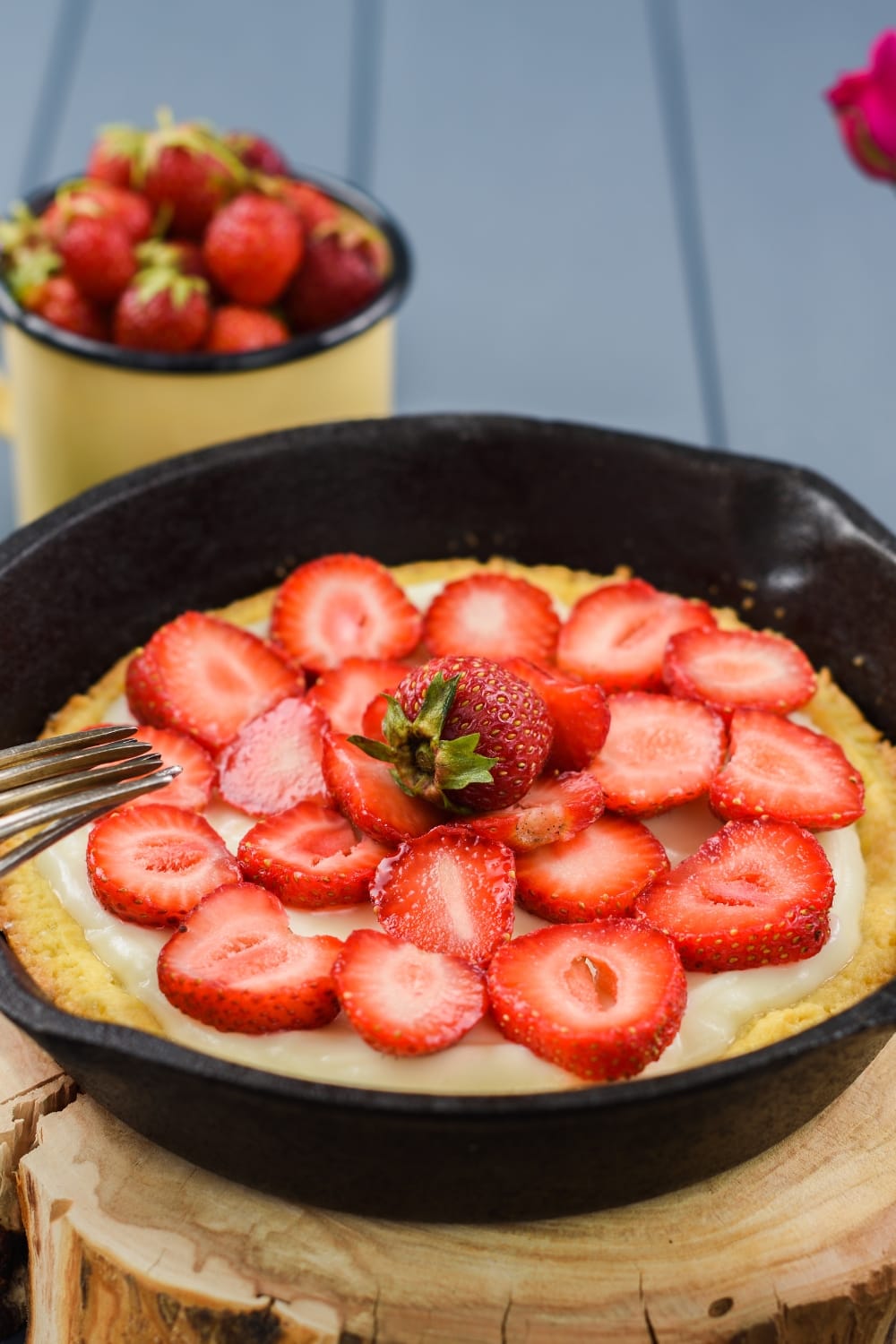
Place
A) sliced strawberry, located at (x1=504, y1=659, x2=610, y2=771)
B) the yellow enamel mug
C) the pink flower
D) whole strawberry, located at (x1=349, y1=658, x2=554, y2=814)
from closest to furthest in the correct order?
whole strawberry, located at (x1=349, y1=658, x2=554, y2=814), sliced strawberry, located at (x1=504, y1=659, x2=610, y2=771), the pink flower, the yellow enamel mug

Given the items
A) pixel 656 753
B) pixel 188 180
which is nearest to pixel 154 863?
pixel 656 753

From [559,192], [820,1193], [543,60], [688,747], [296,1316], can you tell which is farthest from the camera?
[543,60]

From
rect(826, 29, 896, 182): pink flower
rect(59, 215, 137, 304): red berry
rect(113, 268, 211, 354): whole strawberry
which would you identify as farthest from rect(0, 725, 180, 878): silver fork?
rect(826, 29, 896, 182): pink flower

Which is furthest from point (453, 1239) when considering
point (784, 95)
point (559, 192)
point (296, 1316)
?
point (784, 95)

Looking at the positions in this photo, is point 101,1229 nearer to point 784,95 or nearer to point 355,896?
point 355,896

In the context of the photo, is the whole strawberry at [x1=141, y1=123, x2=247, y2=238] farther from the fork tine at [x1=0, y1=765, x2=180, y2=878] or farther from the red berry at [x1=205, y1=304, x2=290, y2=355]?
the fork tine at [x1=0, y1=765, x2=180, y2=878]

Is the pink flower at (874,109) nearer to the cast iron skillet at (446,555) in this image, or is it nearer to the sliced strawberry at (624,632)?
the cast iron skillet at (446,555)
